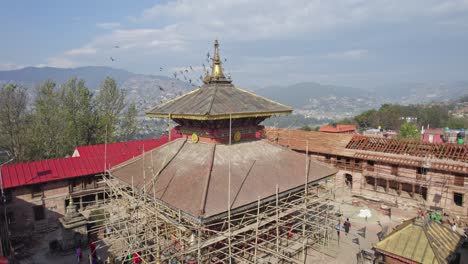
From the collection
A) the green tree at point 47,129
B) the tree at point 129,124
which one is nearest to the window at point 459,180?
the tree at point 129,124

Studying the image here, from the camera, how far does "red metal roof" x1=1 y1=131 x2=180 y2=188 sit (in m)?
19.6

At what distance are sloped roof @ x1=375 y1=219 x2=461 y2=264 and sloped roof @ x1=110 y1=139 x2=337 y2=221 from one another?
4163mm

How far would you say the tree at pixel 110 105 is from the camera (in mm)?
37094

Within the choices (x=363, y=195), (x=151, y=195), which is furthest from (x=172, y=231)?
(x=363, y=195)

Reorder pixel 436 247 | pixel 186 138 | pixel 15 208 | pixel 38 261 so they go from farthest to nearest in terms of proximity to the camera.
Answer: pixel 15 208
pixel 38 261
pixel 186 138
pixel 436 247

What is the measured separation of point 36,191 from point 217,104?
1618 cm

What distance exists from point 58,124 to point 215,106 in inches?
1059

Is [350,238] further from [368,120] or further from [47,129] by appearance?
[368,120]

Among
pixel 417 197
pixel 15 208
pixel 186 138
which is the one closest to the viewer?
pixel 186 138

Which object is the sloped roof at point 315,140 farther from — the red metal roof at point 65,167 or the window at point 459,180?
the red metal roof at point 65,167

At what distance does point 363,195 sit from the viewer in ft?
91.1

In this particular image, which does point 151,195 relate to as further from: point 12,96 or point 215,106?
point 12,96

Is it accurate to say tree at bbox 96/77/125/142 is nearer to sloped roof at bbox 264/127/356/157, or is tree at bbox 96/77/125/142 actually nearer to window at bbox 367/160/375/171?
sloped roof at bbox 264/127/356/157

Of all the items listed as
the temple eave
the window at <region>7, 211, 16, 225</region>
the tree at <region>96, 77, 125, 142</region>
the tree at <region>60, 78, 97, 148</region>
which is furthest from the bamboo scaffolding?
the tree at <region>96, 77, 125, 142</region>
